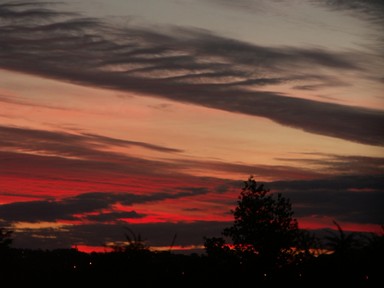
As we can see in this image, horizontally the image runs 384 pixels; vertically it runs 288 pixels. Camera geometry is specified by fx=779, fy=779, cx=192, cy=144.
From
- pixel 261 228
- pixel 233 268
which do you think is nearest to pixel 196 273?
pixel 233 268

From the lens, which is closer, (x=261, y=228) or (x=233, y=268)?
(x=233, y=268)

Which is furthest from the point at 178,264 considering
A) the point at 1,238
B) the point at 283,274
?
the point at 1,238

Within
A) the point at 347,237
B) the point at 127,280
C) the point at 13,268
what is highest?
the point at 347,237

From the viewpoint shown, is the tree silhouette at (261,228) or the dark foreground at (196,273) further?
the tree silhouette at (261,228)

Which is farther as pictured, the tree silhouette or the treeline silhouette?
the tree silhouette

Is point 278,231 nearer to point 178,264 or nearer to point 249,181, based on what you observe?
point 249,181

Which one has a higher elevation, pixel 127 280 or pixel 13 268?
pixel 127 280

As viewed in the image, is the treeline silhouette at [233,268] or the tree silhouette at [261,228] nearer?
the treeline silhouette at [233,268]

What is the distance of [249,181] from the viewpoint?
311 ft

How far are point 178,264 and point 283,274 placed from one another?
860 centimetres

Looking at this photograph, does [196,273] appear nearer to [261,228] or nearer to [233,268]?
[233,268]

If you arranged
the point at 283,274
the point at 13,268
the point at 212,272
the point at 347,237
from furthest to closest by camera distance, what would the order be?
the point at 13,268 → the point at 212,272 → the point at 283,274 → the point at 347,237

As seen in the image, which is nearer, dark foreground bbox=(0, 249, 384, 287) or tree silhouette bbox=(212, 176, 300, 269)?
dark foreground bbox=(0, 249, 384, 287)

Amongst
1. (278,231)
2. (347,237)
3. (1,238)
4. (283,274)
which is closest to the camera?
(347,237)
